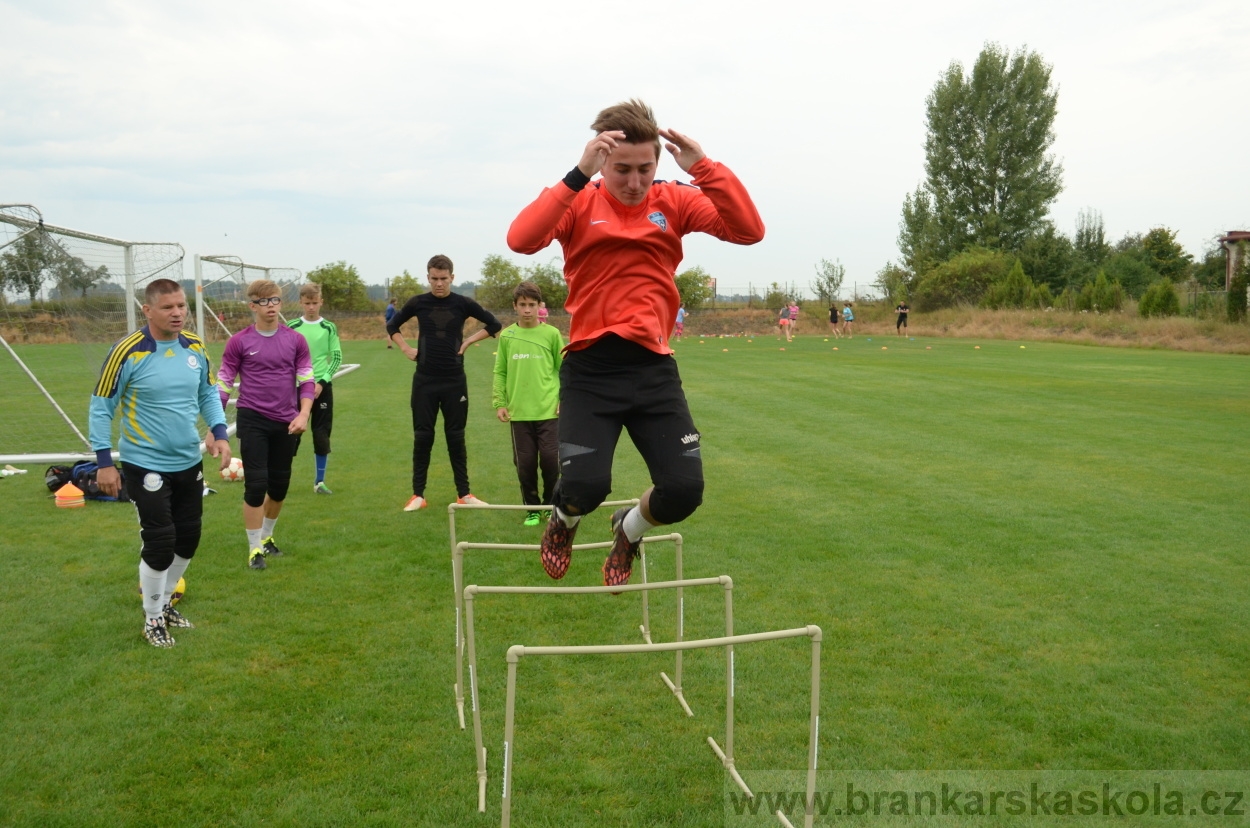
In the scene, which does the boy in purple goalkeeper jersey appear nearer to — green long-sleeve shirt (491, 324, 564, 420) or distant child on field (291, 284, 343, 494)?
green long-sleeve shirt (491, 324, 564, 420)

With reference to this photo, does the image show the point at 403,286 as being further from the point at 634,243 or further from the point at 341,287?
the point at 634,243

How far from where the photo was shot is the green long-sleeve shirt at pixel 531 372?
8758 millimetres

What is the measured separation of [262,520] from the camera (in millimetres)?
7551

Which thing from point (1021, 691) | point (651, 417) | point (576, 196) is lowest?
point (1021, 691)

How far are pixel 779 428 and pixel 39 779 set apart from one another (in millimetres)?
12517

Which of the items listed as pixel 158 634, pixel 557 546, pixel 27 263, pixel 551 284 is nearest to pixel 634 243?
pixel 557 546

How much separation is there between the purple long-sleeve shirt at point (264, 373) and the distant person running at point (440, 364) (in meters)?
1.94

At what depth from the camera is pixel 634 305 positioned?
441cm

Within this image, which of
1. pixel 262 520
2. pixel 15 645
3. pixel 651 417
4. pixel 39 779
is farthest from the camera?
pixel 262 520

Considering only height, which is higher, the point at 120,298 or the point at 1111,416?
the point at 120,298

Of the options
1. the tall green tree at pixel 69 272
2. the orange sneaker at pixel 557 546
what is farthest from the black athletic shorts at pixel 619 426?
the tall green tree at pixel 69 272

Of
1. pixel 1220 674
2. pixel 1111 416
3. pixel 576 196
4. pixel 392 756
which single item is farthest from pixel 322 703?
pixel 1111 416

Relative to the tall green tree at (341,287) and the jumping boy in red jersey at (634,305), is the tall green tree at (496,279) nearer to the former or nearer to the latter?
the tall green tree at (341,287)

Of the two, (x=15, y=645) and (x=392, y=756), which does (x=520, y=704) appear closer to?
(x=392, y=756)
